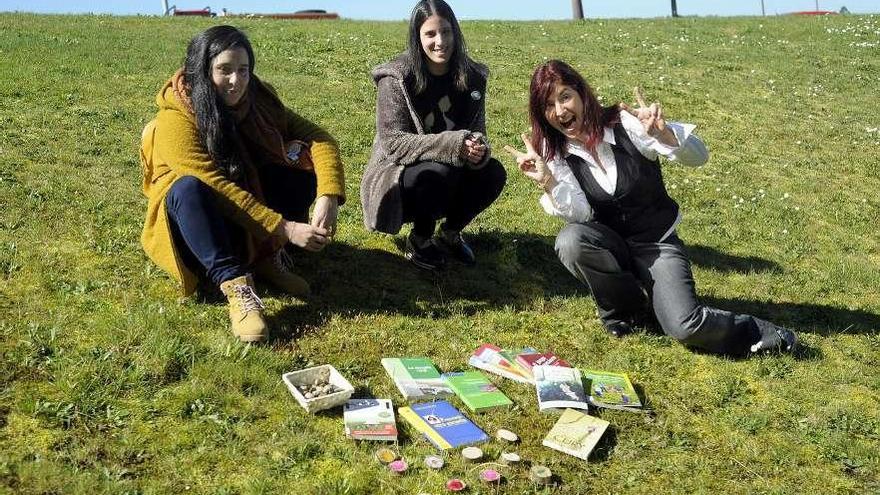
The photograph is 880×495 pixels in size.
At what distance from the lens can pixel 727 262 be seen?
6648 mm

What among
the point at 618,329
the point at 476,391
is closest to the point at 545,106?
the point at 618,329

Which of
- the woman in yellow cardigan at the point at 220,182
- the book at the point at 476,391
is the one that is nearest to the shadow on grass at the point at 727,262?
the book at the point at 476,391

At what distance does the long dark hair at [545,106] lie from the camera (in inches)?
195

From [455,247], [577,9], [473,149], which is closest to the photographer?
[473,149]

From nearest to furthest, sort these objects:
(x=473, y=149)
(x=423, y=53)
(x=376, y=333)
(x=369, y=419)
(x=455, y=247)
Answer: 1. (x=369, y=419)
2. (x=376, y=333)
3. (x=473, y=149)
4. (x=423, y=53)
5. (x=455, y=247)

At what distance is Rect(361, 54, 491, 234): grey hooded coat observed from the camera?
539cm

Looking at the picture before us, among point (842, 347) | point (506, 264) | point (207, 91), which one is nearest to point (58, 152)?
point (207, 91)

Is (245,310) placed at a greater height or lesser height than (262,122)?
lesser

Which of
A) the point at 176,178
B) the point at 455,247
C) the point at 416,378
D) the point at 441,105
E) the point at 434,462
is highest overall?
the point at 441,105

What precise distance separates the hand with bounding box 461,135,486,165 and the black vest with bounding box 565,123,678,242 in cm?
57

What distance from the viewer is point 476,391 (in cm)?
425

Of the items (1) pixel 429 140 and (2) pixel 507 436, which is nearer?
(2) pixel 507 436

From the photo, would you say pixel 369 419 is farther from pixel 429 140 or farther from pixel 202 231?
pixel 429 140

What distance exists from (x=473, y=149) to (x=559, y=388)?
178 cm
